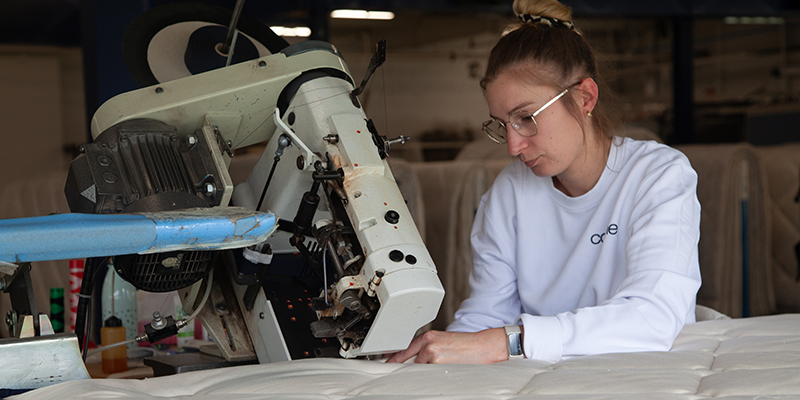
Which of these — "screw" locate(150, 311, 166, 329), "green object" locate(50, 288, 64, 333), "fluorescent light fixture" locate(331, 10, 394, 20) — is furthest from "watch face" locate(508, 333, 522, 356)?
"fluorescent light fixture" locate(331, 10, 394, 20)

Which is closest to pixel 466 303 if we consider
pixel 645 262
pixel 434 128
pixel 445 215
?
pixel 645 262

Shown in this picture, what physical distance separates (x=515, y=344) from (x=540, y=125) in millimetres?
459

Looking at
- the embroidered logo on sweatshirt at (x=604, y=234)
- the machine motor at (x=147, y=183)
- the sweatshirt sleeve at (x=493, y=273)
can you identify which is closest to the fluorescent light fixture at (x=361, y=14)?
the sweatshirt sleeve at (x=493, y=273)

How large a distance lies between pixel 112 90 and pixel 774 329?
192cm

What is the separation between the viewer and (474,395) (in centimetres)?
91

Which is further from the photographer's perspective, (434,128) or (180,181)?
(434,128)

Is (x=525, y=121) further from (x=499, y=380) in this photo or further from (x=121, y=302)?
(x=121, y=302)

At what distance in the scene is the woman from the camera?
3.91 feet

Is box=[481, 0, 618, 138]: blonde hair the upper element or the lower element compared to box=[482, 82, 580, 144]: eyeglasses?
upper

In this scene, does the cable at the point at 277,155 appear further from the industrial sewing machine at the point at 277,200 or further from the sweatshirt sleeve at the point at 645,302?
the sweatshirt sleeve at the point at 645,302

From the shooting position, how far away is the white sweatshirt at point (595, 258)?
1.20m

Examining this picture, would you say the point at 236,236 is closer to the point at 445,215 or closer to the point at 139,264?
the point at 139,264

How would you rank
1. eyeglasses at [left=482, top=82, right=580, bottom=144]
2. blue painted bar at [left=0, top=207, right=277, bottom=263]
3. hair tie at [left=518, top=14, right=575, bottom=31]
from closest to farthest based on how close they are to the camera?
blue painted bar at [left=0, top=207, right=277, bottom=263] → eyeglasses at [left=482, top=82, right=580, bottom=144] → hair tie at [left=518, top=14, right=575, bottom=31]

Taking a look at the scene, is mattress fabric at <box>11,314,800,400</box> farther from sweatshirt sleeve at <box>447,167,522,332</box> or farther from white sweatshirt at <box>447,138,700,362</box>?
sweatshirt sleeve at <box>447,167,522,332</box>
